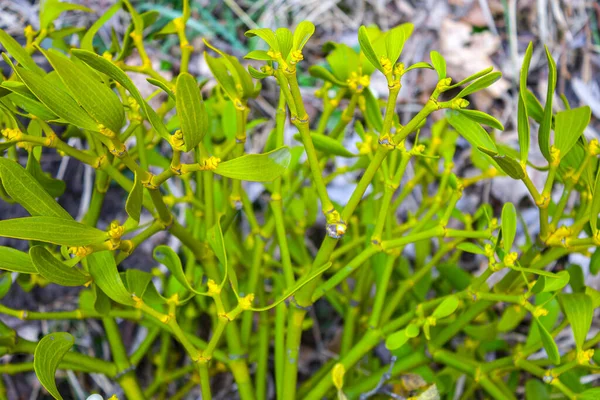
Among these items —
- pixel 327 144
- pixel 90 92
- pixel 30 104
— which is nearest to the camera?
pixel 90 92

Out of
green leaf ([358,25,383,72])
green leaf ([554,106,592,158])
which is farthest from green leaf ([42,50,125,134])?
green leaf ([554,106,592,158])

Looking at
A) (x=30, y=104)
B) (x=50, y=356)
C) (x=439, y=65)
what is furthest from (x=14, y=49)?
(x=439, y=65)

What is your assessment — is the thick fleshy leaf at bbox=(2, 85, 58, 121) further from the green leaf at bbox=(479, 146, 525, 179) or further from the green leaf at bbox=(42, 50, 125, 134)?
the green leaf at bbox=(479, 146, 525, 179)

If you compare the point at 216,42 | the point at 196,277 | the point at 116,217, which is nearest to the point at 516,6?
the point at 216,42

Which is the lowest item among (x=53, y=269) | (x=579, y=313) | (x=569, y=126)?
(x=579, y=313)

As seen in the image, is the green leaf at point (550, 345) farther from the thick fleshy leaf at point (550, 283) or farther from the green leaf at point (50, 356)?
the green leaf at point (50, 356)

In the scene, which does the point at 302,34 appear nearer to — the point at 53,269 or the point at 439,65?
the point at 439,65
